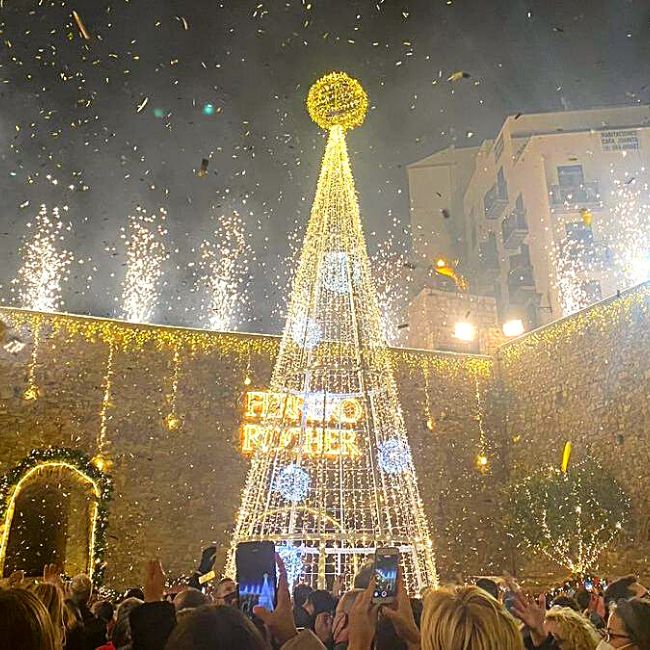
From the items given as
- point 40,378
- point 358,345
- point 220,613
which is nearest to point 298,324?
point 358,345

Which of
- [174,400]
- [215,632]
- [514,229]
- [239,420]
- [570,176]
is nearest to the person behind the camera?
[215,632]

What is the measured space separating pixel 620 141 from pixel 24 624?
19.9m

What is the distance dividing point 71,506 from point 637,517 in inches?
370

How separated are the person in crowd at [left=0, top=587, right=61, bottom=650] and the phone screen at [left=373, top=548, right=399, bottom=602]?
134 centimetres

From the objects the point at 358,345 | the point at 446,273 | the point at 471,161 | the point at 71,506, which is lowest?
the point at 71,506

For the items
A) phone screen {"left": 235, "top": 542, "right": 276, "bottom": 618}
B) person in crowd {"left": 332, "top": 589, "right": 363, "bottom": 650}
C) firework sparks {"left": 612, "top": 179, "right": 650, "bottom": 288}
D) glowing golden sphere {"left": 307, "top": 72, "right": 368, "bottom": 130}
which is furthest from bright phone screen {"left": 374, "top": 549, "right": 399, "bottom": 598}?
firework sparks {"left": 612, "top": 179, "right": 650, "bottom": 288}

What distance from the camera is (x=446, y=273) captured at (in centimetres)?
2212

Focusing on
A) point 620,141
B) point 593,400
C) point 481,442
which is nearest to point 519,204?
point 620,141

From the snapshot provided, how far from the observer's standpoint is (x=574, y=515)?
10281 millimetres

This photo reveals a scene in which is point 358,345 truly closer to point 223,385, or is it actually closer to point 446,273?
point 223,385

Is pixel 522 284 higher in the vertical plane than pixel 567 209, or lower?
lower

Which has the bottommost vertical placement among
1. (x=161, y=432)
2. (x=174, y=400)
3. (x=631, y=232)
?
(x=161, y=432)

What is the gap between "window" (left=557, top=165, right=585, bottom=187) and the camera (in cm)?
1803

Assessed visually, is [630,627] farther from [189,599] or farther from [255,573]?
[189,599]
